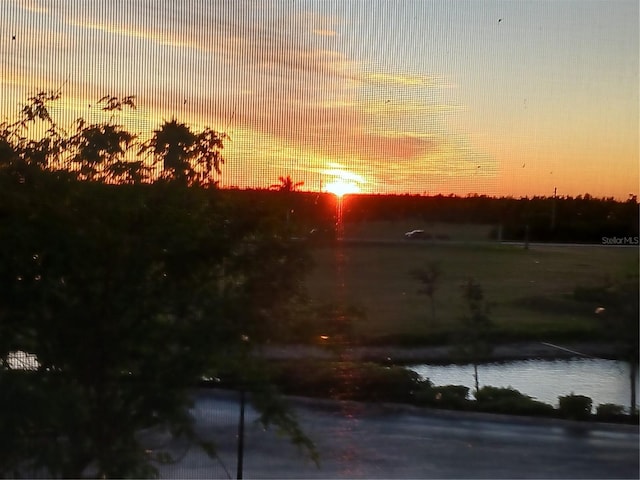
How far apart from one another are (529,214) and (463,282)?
0.68 metres

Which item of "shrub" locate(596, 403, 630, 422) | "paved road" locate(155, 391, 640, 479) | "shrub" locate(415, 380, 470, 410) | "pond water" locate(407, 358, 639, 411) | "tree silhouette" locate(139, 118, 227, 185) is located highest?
"tree silhouette" locate(139, 118, 227, 185)

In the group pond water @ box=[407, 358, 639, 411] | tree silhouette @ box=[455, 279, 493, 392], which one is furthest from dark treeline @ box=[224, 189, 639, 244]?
pond water @ box=[407, 358, 639, 411]

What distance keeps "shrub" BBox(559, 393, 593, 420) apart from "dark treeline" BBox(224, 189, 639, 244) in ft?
3.37

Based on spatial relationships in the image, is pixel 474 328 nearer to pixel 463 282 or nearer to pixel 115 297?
pixel 463 282

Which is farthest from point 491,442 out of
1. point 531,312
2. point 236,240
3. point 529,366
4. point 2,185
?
point 2,185

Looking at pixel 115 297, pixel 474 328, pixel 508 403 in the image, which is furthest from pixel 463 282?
pixel 115 297

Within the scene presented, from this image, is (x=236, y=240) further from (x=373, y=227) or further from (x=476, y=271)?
(x=476, y=271)

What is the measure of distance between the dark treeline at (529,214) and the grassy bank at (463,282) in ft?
0.35

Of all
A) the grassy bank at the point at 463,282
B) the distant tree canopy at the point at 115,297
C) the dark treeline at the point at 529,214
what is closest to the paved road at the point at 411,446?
the distant tree canopy at the point at 115,297

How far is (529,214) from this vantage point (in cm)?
513

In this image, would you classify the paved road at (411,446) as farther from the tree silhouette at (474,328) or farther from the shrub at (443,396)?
the tree silhouette at (474,328)

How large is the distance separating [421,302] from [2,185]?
2.59m

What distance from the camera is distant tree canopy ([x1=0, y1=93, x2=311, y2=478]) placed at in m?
4.21

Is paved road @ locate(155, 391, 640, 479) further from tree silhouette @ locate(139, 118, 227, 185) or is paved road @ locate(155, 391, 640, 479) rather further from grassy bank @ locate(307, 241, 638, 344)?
tree silhouette @ locate(139, 118, 227, 185)
